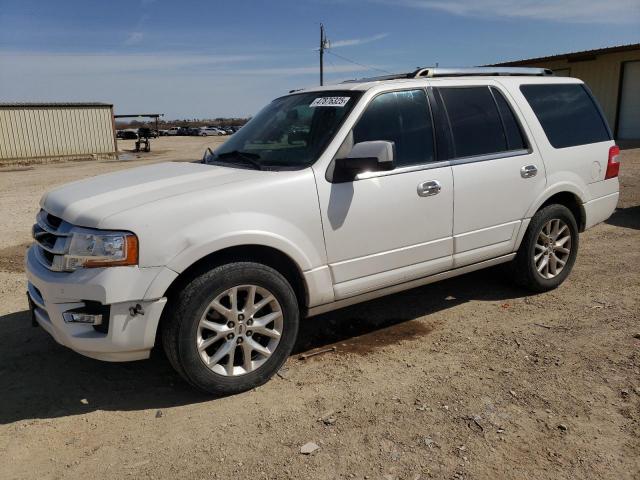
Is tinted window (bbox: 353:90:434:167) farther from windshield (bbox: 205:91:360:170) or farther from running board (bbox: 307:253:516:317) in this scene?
running board (bbox: 307:253:516:317)

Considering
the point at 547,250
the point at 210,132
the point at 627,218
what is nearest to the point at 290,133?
the point at 547,250

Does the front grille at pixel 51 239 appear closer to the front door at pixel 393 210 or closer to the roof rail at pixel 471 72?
the front door at pixel 393 210

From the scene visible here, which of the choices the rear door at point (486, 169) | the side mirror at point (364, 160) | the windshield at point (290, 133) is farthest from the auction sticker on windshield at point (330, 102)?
the rear door at point (486, 169)

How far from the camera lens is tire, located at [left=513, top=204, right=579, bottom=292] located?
4793 millimetres

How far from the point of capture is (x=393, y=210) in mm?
3818

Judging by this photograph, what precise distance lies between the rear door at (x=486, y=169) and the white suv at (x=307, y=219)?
0.01 metres

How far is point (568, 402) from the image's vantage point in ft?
10.6

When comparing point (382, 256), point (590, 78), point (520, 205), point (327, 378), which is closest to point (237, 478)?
point (327, 378)

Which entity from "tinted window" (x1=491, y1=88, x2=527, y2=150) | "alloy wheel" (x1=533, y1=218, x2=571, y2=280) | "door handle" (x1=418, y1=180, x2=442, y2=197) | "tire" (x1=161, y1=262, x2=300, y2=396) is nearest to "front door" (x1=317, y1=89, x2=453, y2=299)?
"door handle" (x1=418, y1=180, x2=442, y2=197)

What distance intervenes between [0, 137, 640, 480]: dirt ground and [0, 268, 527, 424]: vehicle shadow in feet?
0.05

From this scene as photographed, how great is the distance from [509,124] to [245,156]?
2236mm

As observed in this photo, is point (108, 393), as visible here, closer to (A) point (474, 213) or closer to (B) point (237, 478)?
(B) point (237, 478)

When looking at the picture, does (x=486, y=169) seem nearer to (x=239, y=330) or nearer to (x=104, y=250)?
(x=239, y=330)

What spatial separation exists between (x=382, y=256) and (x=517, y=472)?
1.66 meters
